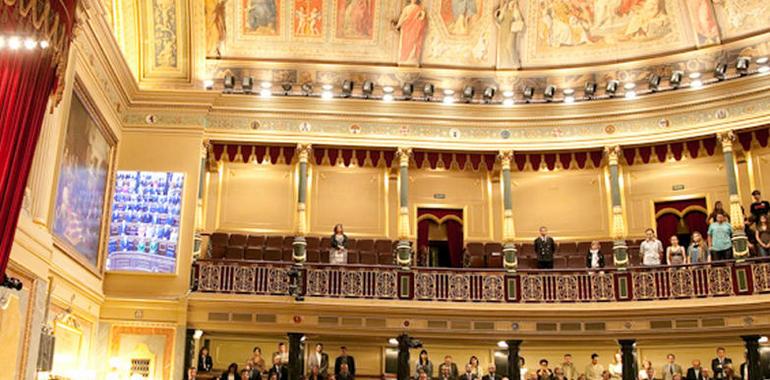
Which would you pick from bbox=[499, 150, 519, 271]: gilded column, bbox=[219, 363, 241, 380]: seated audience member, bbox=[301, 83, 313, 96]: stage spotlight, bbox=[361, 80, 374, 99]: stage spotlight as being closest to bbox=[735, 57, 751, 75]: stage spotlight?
bbox=[499, 150, 519, 271]: gilded column

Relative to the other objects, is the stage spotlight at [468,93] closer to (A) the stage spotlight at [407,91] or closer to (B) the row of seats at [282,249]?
(A) the stage spotlight at [407,91]

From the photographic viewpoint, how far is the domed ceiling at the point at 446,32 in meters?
20.2

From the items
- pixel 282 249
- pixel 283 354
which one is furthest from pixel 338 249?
A: pixel 283 354

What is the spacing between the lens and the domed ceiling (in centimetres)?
2016

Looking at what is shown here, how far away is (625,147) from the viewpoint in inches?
786

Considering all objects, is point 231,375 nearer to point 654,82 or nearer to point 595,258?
point 595,258

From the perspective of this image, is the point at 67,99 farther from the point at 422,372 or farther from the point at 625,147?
the point at 625,147

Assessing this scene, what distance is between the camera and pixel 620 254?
1883cm

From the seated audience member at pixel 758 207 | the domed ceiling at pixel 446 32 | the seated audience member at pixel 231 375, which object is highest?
the domed ceiling at pixel 446 32

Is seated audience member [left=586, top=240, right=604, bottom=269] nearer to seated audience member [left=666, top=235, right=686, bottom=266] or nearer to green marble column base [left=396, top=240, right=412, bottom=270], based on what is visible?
seated audience member [left=666, top=235, right=686, bottom=266]

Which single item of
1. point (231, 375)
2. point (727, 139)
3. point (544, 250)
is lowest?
point (231, 375)

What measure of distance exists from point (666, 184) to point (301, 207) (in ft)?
28.9

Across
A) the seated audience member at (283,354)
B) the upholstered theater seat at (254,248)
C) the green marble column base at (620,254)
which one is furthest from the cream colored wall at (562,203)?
the seated audience member at (283,354)

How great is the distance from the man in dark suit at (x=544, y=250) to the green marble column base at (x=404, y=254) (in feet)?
9.41
